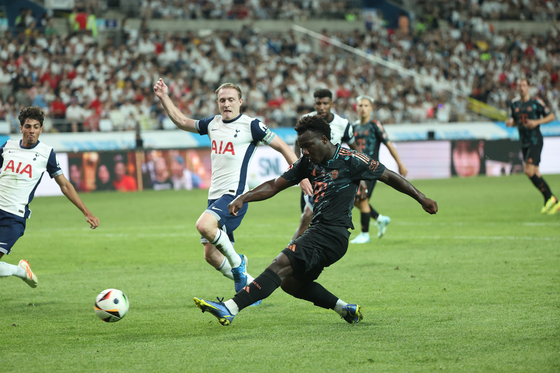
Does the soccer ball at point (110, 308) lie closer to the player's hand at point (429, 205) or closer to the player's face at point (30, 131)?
the player's face at point (30, 131)

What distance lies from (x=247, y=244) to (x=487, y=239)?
3.80m

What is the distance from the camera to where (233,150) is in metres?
6.88

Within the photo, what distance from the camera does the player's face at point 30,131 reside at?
693cm

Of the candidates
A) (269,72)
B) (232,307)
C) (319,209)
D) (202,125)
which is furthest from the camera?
(269,72)

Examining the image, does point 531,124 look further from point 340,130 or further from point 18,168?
point 18,168

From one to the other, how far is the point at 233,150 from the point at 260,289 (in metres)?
2.06

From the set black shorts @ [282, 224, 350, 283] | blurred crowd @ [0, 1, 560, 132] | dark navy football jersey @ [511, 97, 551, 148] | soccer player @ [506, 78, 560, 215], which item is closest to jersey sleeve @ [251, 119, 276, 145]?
black shorts @ [282, 224, 350, 283]

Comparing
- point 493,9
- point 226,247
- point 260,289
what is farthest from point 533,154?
point 493,9

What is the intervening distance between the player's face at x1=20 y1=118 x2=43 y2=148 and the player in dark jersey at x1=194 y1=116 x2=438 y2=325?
2691mm

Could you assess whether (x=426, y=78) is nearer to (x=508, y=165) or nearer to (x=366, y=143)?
(x=508, y=165)

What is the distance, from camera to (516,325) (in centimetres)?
532

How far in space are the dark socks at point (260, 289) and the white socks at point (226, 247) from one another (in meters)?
1.29

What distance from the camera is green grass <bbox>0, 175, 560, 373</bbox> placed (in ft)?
15.0

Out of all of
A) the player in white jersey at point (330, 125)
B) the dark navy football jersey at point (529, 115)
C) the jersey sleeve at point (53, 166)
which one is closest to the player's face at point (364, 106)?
the player in white jersey at point (330, 125)
